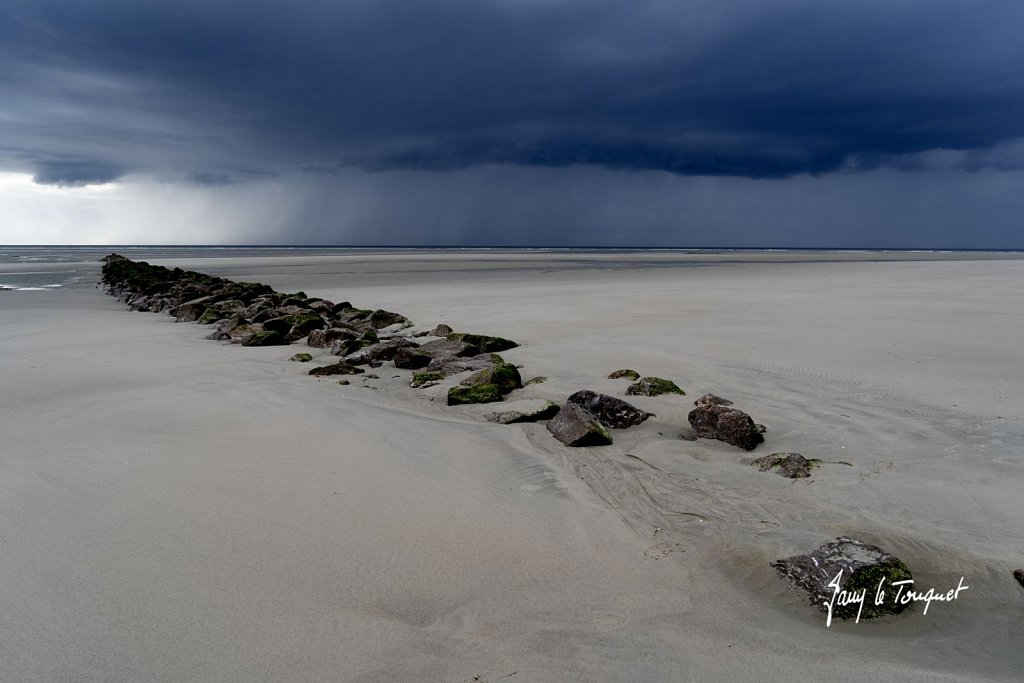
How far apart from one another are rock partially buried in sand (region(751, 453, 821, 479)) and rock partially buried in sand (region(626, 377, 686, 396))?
6.29ft

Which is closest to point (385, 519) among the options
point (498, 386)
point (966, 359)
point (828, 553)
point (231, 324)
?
point (828, 553)

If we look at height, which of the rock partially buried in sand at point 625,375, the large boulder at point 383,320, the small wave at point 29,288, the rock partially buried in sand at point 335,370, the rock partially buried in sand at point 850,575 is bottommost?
the rock partially buried in sand at point 850,575

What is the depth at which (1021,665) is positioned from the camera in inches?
102

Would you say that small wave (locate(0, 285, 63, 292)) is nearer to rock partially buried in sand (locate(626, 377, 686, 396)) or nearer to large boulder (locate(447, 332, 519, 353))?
large boulder (locate(447, 332, 519, 353))

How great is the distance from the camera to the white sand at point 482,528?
2.67m

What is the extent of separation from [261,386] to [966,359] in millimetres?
8663

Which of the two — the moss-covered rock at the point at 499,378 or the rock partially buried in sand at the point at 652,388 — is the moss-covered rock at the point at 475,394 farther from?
the rock partially buried in sand at the point at 652,388

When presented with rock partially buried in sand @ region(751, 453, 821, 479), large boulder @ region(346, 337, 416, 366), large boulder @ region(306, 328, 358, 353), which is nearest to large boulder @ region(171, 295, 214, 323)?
large boulder @ region(306, 328, 358, 353)

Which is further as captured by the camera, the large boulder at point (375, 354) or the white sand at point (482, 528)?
the large boulder at point (375, 354)

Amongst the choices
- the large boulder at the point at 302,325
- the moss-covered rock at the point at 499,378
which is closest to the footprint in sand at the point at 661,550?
the moss-covered rock at the point at 499,378

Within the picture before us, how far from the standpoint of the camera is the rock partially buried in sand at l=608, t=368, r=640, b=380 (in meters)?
7.17

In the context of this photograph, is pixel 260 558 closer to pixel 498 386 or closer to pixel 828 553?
pixel 828 553

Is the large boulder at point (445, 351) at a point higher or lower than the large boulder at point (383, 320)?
lower

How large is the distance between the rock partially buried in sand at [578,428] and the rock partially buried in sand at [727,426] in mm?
796
